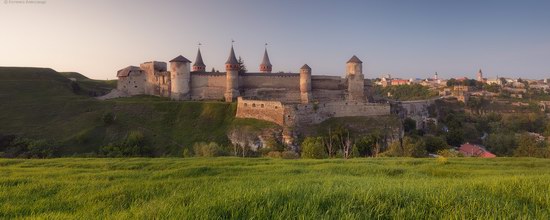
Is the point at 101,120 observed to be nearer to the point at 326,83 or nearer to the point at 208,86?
the point at 208,86

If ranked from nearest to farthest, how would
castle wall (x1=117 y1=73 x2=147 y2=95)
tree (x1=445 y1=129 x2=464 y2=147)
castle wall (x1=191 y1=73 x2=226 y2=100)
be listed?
1. tree (x1=445 y1=129 x2=464 y2=147)
2. castle wall (x1=191 y1=73 x2=226 y2=100)
3. castle wall (x1=117 y1=73 x2=147 y2=95)

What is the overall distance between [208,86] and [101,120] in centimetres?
1577

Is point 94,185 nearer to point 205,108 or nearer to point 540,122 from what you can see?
point 205,108

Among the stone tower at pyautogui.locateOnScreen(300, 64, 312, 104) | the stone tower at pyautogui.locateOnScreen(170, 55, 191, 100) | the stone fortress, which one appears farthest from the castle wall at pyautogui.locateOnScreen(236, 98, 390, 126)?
the stone tower at pyautogui.locateOnScreen(170, 55, 191, 100)

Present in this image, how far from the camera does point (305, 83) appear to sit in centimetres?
4712

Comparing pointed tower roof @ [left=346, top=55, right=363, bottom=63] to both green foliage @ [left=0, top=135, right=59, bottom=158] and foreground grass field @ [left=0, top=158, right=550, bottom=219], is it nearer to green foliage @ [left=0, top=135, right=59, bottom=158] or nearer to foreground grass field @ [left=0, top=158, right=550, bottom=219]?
green foliage @ [left=0, top=135, right=59, bottom=158]

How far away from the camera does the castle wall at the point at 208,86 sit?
160ft

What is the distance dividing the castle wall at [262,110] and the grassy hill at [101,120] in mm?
1168

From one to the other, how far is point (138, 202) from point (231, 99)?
4203cm

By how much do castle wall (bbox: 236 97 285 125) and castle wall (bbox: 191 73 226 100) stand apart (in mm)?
8807

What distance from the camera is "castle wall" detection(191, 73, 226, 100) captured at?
160ft

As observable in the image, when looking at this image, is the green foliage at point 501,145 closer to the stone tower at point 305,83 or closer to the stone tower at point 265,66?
the stone tower at point 305,83

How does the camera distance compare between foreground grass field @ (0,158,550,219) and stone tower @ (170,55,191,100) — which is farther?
stone tower @ (170,55,191,100)

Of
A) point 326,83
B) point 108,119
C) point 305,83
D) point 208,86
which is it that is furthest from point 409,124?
point 108,119
